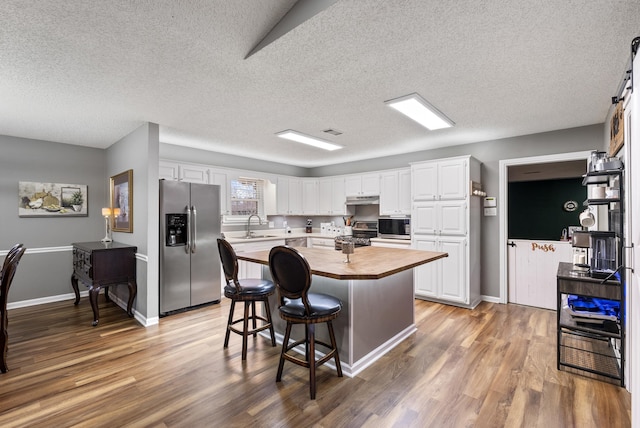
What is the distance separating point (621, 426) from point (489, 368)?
32.6 inches

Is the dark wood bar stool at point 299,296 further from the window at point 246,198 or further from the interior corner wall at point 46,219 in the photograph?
the interior corner wall at point 46,219

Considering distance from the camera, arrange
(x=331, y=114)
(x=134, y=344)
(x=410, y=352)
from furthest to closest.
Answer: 1. (x=331, y=114)
2. (x=134, y=344)
3. (x=410, y=352)

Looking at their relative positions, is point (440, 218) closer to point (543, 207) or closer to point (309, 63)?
point (543, 207)

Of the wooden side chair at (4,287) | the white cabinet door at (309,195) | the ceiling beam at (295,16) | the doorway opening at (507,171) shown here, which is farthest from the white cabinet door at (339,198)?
the wooden side chair at (4,287)

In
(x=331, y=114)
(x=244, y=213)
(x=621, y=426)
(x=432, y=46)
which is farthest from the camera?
(x=244, y=213)

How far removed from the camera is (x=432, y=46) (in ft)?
6.58

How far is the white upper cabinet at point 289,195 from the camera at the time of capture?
20.4 ft

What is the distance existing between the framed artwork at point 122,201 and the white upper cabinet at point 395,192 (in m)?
3.96

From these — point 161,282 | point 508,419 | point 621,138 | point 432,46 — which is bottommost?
point 508,419

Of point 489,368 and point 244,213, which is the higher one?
point 244,213

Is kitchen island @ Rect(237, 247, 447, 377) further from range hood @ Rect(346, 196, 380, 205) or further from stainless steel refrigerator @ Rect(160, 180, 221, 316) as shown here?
range hood @ Rect(346, 196, 380, 205)

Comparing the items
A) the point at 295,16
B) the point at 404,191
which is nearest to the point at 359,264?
the point at 295,16

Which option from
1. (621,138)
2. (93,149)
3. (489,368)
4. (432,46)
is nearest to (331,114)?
(432,46)

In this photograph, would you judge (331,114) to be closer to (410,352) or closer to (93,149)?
(410,352)
